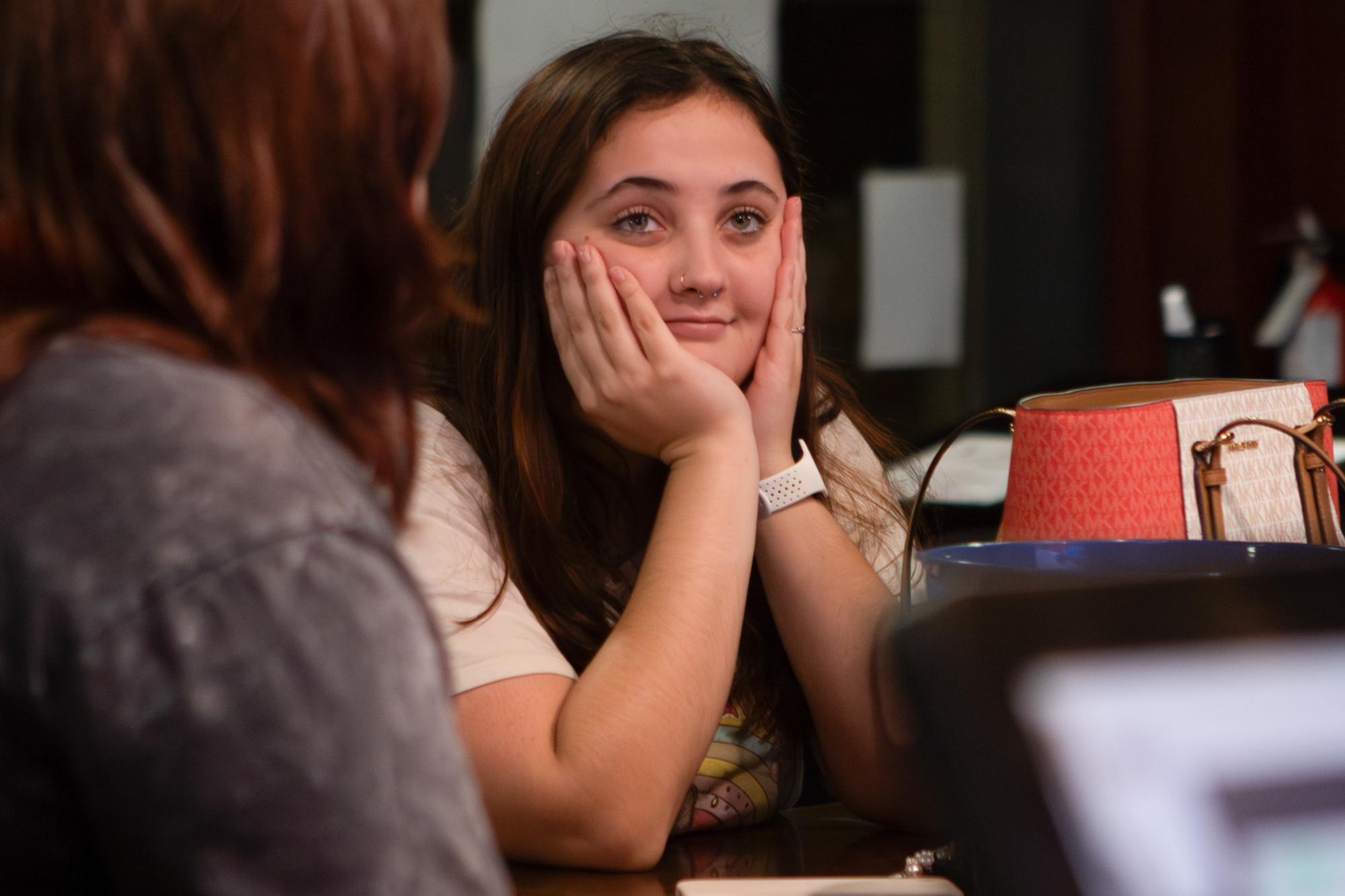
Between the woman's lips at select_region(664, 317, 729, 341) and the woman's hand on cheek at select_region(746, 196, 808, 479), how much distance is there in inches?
2.6

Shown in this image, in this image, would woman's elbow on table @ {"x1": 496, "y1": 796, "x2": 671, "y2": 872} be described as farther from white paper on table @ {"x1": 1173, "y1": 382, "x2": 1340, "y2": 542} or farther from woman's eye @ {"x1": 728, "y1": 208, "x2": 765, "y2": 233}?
woman's eye @ {"x1": 728, "y1": 208, "x2": 765, "y2": 233}

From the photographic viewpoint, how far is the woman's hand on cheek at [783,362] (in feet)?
3.92

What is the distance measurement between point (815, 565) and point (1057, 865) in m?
0.70

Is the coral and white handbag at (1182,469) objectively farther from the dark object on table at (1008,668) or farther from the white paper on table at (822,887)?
the dark object on table at (1008,668)

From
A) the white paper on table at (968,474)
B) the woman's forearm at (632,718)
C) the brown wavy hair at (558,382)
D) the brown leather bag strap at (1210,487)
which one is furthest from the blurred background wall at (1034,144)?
the brown leather bag strap at (1210,487)

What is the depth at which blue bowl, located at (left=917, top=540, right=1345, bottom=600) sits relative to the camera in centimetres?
76

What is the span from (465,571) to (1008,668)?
0.63 metres

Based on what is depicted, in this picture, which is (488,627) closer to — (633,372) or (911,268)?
(633,372)

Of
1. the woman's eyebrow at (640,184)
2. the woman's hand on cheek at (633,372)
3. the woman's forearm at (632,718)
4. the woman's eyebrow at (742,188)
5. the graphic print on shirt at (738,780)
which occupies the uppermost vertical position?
the woman's eyebrow at (640,184)

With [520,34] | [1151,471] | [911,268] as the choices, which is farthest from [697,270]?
[911,268]

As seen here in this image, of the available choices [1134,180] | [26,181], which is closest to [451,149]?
[1134,180]

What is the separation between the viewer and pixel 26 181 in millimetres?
455

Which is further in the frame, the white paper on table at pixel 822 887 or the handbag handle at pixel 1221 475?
the handbag handle at pixel 1221 475

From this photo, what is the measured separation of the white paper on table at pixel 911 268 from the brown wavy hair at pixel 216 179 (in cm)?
280
